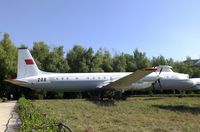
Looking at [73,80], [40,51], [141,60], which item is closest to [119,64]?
[141,60]

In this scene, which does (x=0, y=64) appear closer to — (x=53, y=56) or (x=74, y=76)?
(x=53, y=56)

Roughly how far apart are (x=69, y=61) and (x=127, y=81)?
74.7 feet

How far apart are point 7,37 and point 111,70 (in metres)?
18.4

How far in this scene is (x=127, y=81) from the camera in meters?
34.8

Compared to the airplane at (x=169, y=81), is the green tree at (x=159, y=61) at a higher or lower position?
higher

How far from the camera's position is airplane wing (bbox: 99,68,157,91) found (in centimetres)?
3197

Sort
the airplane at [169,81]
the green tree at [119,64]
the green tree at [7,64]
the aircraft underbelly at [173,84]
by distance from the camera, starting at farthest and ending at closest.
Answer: the green tree at [119,64] → the green tree at [7,64] → the aircraft underbelly at [173,84] → the airplane at [169,81]

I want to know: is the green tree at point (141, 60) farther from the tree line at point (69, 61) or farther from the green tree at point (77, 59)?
the green tree at point (77, 59)

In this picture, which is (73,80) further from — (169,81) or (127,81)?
(169,81)

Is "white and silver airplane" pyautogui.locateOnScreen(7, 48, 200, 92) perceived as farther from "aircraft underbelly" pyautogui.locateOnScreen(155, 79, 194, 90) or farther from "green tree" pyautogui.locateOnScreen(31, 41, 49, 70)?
"green tree" pyautogui.locateOnScreen(31, 41, 49, 70)

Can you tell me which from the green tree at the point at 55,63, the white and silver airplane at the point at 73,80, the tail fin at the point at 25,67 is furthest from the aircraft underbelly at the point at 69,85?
the green tree at the point at 55,63

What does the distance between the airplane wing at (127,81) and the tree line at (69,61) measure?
14649mm

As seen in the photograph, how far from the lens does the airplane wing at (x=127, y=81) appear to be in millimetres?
31967

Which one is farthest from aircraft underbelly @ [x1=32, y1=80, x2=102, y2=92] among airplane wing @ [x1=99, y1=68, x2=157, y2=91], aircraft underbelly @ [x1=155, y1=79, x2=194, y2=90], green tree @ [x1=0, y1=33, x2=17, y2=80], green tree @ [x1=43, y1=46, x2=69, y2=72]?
green tree @ [x1=43, y1=46, x2=69, y2=72]
